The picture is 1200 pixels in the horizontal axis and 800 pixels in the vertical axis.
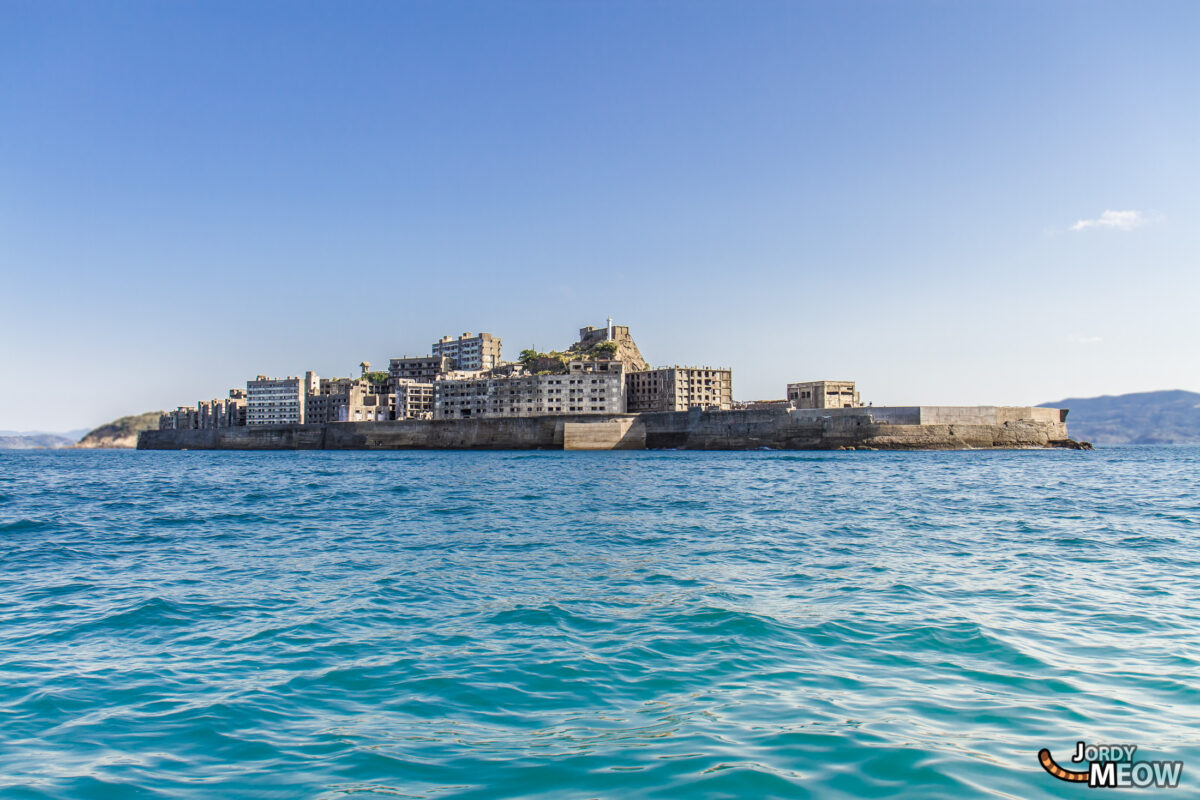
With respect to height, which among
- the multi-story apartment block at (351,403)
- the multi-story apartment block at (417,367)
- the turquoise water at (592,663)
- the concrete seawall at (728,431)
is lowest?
the turquoise water at (592,663)

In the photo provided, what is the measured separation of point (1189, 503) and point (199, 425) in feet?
463

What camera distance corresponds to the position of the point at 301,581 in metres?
9.79

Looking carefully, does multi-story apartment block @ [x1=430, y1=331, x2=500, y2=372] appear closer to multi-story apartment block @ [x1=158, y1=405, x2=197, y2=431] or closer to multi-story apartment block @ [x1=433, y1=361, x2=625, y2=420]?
multi-story apartment block @ [x1=433, y1=361, x2=625, y2=420]

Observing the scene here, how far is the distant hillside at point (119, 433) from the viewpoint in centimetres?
18712

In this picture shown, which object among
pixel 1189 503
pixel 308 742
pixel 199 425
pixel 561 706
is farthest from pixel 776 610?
pixel 199 425

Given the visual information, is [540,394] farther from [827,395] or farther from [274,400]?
[274,400]

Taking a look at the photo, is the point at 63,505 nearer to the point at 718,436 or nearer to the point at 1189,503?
the point at 1189,503

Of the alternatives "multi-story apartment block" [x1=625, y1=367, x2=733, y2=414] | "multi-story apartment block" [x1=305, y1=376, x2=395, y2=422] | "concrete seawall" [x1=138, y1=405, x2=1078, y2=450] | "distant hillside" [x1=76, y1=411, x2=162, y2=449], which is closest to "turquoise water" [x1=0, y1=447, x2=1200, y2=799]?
"concrete seawall" [x1=138, y1=405, x2=1078, y2=450]

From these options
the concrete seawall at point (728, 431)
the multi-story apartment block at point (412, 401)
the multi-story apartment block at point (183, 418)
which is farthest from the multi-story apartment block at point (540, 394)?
the multi-story apartment block at point (183, 418)

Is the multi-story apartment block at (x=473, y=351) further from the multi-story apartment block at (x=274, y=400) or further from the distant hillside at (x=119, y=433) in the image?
the distant hillside at (x=119, y=433)

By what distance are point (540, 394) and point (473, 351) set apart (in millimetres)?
48202

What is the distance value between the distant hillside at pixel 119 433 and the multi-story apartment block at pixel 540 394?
122207mm

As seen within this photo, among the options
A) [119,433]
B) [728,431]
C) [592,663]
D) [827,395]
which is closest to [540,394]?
[728,431]

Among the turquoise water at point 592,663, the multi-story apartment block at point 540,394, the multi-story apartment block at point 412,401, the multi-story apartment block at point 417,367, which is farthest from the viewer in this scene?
the multi-story apartment block at point 417,367
